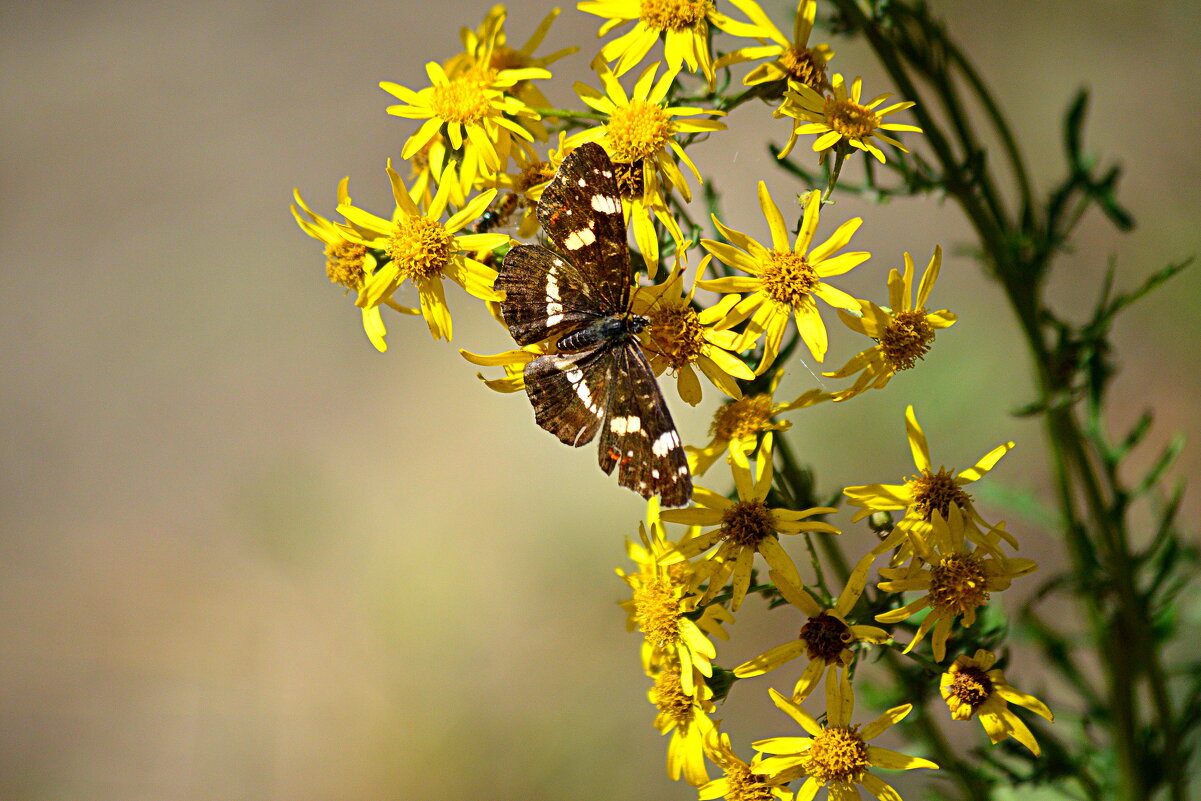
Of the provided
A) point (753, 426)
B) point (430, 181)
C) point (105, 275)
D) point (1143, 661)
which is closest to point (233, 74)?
point (105, 275)

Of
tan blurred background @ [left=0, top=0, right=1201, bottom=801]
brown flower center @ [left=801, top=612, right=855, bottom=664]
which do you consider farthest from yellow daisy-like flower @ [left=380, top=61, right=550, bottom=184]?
tan blurred background @ [left=0, top=0, right=1201, bottom=801]

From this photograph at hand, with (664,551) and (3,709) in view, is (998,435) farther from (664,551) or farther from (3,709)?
(3,709)

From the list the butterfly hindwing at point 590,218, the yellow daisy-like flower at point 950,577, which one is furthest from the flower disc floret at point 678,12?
the yellow daisy-like flower at point 950,577

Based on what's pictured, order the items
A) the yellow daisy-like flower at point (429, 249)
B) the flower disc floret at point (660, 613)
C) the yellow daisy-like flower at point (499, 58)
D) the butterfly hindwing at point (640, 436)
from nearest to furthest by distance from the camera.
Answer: the butterfly hindwing at point (640, 436), the flower disc floret at point (660, 613), the yellow daisy-like flower at point (429, 249), the yellow daisy-like flower at point (499, 58)

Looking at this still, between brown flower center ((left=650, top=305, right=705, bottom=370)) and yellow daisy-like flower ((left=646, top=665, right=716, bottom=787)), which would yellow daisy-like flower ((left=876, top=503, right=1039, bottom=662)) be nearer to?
yellow daisy-like flower ((left=646, top=665, right=716, bottom=787))

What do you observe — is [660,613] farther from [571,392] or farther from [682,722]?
[571,392]

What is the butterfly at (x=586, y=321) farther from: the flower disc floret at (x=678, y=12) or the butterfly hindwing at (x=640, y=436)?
the flower disc floret at (x=678, y=12)

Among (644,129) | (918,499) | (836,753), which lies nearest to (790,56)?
(644,129)
